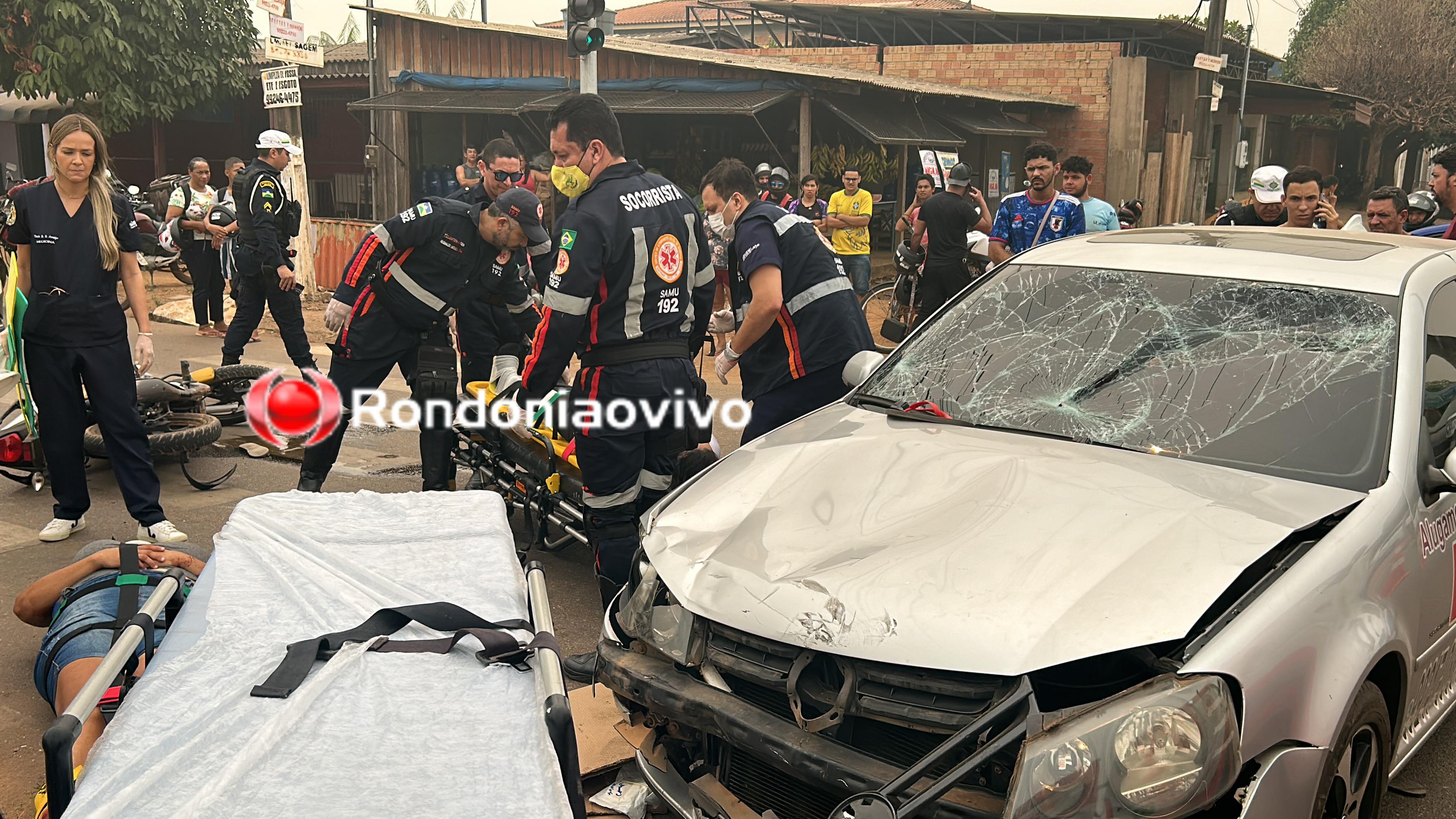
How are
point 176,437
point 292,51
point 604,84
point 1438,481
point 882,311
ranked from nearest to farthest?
point 1438,481
point 176,437
point 292,51
point 882,311
point 604,84

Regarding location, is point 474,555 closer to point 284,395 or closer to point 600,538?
point 600,538

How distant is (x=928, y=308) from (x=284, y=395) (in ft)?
18.8

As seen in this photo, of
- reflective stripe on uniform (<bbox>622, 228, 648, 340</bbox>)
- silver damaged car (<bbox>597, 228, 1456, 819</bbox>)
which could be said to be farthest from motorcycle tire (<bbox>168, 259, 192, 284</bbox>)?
silver damaged car (<bbox>597, 228, 1456, 819</bbox>)

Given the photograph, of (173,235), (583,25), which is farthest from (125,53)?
(583,25)

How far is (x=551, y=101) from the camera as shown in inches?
636

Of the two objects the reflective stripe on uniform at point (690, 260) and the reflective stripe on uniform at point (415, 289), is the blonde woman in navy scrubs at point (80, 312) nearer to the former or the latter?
the reflective stripe on uniform at point (415, 289)

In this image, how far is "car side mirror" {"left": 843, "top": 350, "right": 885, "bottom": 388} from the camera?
3.97 meters

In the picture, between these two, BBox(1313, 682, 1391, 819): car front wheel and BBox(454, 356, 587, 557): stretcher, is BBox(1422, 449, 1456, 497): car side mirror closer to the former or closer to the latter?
BBox(1313, 682, 1391, 819): car front wheel

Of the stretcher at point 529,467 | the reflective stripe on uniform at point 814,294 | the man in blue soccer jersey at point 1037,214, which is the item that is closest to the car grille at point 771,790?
the stretcher at point 529,467

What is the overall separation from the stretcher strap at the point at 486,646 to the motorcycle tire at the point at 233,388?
18.0 ft

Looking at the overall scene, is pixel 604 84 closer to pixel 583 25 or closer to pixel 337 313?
pixel 583 25

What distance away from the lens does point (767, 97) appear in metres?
15.5

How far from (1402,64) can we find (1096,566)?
133 feet

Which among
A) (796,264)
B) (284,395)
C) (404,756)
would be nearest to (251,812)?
(404,756)
